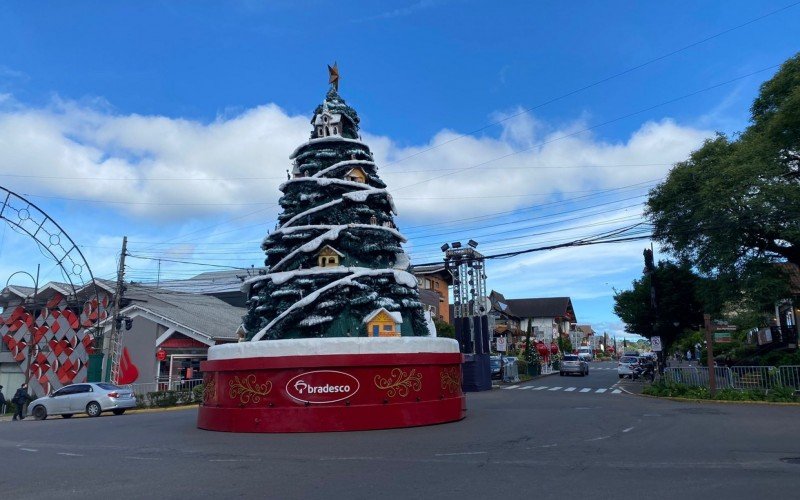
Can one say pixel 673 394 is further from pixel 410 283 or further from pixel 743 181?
pixel 410 283

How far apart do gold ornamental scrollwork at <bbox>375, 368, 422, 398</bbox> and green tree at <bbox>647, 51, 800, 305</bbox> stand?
12.7m

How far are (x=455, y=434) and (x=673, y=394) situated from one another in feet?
46.9

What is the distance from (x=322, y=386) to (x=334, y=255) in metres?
4.17

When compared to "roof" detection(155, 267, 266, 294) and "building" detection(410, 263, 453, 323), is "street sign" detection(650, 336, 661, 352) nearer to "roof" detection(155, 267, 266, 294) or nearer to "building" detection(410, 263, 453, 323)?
"building" detection(410, 263, 453, 323)

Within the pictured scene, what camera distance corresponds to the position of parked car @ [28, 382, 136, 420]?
75.4ft

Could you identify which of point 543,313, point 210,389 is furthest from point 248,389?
point 543,313

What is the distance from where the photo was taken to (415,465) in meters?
8.90

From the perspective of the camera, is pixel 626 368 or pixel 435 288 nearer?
pixel 626 368

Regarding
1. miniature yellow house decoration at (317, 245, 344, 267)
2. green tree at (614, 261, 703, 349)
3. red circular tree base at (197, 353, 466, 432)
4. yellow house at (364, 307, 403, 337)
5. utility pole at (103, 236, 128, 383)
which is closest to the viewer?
red circular tree base at (197, 353, 466, 432)

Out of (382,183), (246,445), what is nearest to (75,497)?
(246,445)

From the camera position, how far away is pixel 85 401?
908 inches

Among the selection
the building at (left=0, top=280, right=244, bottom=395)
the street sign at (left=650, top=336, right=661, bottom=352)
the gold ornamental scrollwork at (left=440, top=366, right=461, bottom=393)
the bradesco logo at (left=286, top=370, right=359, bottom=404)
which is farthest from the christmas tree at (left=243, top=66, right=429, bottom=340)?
the street sign at (left=650, top=336, right=661, bottom=352)

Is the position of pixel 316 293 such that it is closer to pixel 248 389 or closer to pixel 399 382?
pixel 248 389

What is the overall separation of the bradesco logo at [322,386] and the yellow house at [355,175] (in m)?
6.59
